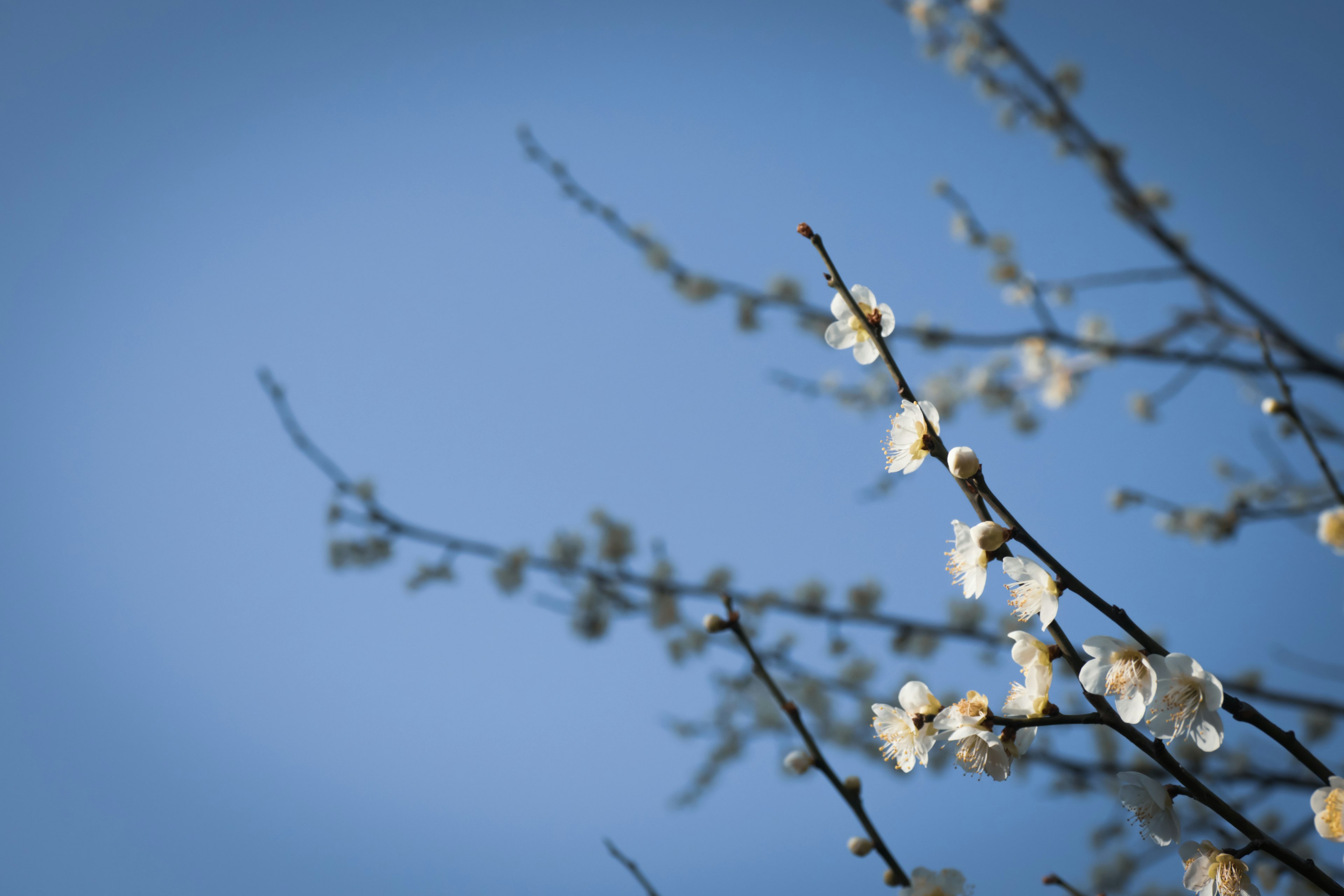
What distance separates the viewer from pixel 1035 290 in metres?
1.85

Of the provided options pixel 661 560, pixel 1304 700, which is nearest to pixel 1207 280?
pixel 1304 700

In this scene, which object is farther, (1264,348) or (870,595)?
(870,595)

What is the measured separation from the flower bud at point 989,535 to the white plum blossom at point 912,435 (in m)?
0.09

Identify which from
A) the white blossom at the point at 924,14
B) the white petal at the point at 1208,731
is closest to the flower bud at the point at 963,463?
the white petal at the point at 1208,731

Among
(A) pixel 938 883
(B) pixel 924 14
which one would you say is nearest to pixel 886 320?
(A) pixel 938 883

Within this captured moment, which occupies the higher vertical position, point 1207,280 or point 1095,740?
point 1207,280

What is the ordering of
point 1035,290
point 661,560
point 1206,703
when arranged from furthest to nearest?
point 661,560
point 1035,290
point 1206,703

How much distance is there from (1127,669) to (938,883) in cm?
32

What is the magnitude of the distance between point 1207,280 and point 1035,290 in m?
0.55

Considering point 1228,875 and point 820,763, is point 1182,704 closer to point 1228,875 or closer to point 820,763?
point 1228,875

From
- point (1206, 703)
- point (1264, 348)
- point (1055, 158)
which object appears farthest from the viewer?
point (1055, 158)

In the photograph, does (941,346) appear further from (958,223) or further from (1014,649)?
(1014,649)

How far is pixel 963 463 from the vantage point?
53 centimetres

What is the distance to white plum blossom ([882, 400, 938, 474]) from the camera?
582mm
